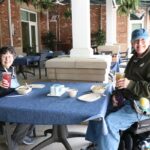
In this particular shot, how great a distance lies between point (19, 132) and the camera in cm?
255

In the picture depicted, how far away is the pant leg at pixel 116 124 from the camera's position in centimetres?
196

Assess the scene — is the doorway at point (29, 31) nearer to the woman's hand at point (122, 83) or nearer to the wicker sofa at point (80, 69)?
the wicker sofa at point (80, 69)

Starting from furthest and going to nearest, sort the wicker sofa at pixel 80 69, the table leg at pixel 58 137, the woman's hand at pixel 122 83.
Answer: the wicker sofa at pixel 80 69 < the table leg at pixel 58 137 < the woman's hand at pixel 122 83

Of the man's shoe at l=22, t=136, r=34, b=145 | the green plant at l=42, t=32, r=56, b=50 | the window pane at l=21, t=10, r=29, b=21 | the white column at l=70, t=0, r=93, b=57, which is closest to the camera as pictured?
the man's shoe at l=22, t=136, r=34, b=145

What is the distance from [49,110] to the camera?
191 centimetres

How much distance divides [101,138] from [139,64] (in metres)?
0.73

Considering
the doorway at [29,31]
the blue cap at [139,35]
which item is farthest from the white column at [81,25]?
the doorway at [29,31]

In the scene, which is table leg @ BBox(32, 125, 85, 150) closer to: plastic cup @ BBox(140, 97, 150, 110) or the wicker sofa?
plastic cup @ BBox(140, 97, 150, 110)

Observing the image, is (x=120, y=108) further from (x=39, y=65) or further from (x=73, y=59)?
(x=39, y=65)

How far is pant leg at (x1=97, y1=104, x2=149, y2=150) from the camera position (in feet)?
6.42

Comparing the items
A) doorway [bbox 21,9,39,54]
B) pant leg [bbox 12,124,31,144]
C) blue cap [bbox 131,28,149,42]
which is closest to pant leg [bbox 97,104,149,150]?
blue cap [bbox 131,28,149,42]

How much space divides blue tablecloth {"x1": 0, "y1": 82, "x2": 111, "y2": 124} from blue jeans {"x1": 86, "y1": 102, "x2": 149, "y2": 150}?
0.13m

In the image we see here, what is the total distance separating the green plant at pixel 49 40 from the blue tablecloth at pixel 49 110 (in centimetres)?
1081

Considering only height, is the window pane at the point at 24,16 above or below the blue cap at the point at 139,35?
above
